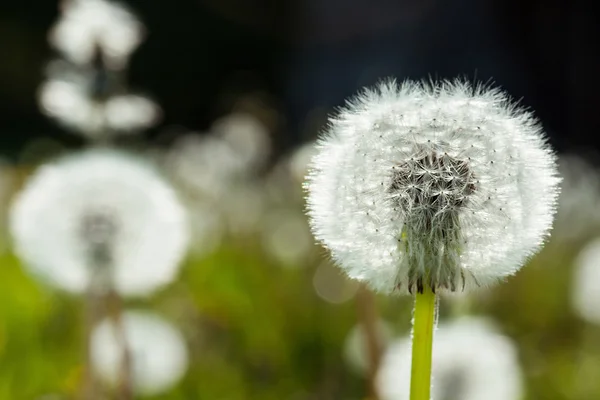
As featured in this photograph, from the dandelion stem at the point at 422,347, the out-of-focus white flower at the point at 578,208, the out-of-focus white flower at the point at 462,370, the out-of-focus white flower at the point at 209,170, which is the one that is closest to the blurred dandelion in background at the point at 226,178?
the out-of-focus white flower at the point at 209,170

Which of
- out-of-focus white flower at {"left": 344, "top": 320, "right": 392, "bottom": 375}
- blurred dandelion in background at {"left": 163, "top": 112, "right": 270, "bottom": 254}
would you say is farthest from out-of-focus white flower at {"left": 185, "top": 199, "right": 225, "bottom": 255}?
out-of-focus white flower at {"left": 344, "top": 320, "right": 392, "bottom": 375}

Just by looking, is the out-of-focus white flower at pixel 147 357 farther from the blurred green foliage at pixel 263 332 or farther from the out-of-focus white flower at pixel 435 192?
the out-of-focus white flower at pixel 435 192

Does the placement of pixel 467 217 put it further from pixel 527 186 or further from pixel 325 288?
pixel 325 288

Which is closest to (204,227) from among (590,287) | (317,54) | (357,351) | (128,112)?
(357,351)

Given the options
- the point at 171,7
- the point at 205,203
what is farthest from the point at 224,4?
the point at 205,203

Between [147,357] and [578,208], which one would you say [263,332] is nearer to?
[147,357]
